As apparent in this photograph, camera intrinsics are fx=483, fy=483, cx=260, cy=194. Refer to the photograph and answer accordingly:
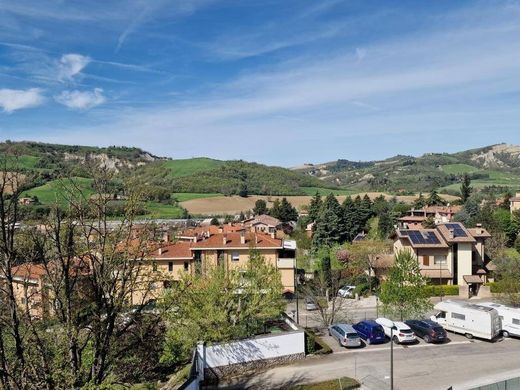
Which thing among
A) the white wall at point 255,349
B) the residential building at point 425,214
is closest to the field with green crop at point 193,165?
the residential building at point 425,214

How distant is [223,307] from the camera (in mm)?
27141

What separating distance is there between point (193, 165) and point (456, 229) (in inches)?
5447

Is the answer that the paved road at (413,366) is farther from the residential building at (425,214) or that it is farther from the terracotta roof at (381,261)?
the residential building at (425,214)

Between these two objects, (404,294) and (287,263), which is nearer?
(404,294)

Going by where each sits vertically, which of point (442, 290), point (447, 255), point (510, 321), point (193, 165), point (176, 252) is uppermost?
point (193, 165)

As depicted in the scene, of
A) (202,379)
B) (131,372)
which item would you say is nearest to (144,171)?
(131,372)

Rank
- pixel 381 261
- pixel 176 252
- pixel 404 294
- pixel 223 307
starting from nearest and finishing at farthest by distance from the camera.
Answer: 1. pixel 223 307
2. pixel 404 294
3. pixel 176 252
4. pixel 381 261

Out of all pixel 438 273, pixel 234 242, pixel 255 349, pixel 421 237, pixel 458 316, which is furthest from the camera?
pixel 421 237

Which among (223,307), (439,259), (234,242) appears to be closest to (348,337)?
(223,307)

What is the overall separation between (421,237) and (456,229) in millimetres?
3787

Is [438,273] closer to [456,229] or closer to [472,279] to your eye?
[472,279]

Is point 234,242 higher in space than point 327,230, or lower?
higher

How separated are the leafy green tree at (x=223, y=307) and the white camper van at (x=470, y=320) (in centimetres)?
1139

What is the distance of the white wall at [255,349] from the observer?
25188 millimetres
